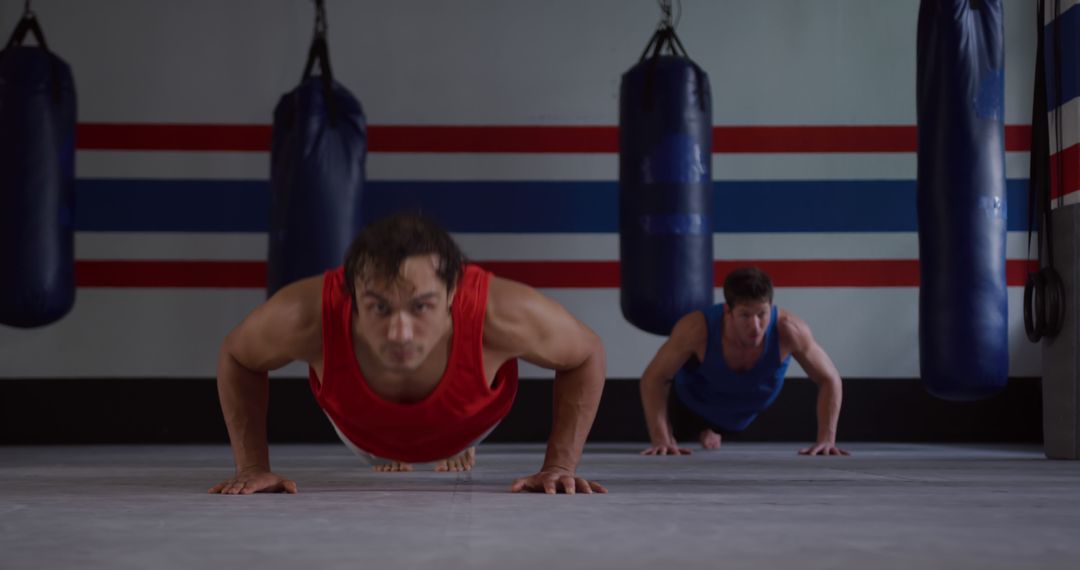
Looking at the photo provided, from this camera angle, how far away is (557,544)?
194 centimetres

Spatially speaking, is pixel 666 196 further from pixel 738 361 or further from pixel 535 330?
pixel 535 330

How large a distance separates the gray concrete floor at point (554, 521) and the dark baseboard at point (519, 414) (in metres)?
3.25

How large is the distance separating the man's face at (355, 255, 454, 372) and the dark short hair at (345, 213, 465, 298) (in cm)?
2

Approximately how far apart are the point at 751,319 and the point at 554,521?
3671 mm

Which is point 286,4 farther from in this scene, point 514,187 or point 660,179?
point 660,179

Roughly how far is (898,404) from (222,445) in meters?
4.60

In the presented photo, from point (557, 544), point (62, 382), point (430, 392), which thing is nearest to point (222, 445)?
point (62, 382)

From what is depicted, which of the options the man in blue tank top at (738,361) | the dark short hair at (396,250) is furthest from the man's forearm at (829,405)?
the dark short hair at (396,250)

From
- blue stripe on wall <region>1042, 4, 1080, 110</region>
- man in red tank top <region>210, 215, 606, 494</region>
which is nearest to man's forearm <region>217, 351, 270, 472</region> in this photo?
man in red tank top <region>210, 215, 606, 494</region>

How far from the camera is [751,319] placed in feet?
19.0

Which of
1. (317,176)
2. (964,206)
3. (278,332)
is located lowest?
(278,332)

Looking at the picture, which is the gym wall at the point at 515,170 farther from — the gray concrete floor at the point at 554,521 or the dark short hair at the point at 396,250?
the dark short hair at the point at 396,250

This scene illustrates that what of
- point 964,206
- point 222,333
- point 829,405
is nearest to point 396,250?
point 964,206

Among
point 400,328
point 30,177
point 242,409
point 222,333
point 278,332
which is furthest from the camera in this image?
point 222,333
